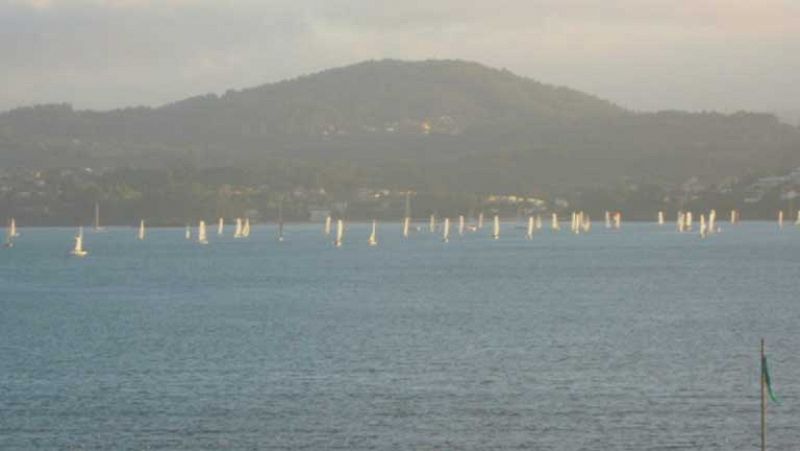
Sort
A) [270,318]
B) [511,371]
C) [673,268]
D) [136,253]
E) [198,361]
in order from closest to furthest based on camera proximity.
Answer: [511,371]
[198,361]
[270,318]
[673,268]
[136,253]

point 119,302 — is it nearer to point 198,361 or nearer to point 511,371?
point 198,361

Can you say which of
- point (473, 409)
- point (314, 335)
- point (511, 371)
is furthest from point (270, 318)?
point (473, 409)

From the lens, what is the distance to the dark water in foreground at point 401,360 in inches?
1516

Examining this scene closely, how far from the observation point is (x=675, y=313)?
7044cm

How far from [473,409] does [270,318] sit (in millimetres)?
29755

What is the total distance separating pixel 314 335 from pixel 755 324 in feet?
49.9

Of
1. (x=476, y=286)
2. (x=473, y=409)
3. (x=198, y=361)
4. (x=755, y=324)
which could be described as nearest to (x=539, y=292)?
(x=476, y=286)

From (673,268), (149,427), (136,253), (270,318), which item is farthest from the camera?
(136,253)

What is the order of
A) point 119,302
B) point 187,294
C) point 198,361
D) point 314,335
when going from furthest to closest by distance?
point 187,294 → point 119,302 → point 314,335 → point 198,361

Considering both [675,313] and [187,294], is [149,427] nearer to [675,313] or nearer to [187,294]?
[675,313]

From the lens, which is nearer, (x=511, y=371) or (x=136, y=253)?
(x=511, y=371)

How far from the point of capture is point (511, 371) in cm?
4869

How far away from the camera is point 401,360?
2031 inches

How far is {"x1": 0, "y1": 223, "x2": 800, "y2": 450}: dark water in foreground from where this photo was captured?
38.5 meters
